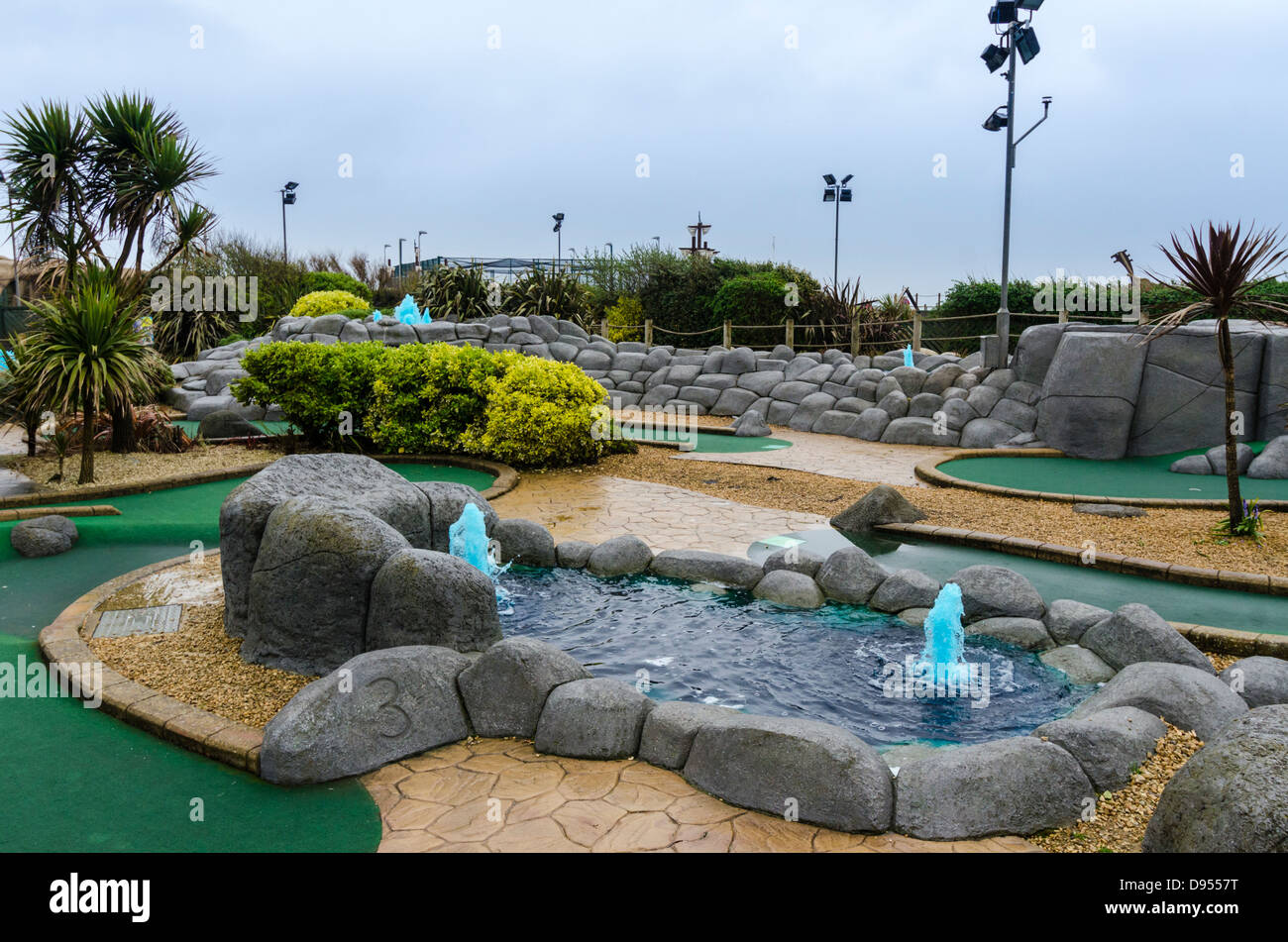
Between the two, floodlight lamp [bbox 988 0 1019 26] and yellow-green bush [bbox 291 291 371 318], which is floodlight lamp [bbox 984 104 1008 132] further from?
yellow-green bush [bbox 291 291 371 318]

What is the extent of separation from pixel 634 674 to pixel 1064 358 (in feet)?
30.4

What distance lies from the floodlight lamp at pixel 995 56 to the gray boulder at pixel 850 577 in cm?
1095

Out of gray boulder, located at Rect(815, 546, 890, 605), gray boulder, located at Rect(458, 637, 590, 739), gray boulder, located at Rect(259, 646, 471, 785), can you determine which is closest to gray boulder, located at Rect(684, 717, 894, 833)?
gray boulder, located at Rect(458, 637, 590, 739)

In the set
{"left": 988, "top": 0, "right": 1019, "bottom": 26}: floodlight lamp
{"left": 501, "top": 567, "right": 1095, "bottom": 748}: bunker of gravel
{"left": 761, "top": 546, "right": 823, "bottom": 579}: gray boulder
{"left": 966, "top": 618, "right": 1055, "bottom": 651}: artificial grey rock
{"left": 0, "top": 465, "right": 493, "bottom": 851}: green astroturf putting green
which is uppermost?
{"left": 988, "top": 0, "right": 1019, "bottom": 26}: floodlight lamp

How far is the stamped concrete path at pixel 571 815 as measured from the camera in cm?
291

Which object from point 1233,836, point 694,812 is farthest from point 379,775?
point 1233,836

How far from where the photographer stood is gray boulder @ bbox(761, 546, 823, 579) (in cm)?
595

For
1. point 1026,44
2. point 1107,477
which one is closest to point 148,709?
point 1107,477

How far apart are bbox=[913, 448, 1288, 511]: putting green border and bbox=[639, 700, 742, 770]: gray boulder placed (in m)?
6.21

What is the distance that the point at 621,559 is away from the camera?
20.5 ft

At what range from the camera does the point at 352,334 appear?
52.9 ft

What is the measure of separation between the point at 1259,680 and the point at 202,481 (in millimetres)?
8863

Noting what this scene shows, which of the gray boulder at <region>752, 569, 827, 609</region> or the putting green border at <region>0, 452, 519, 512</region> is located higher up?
the putting green border at <region>0, 452, 519, 512</region>
